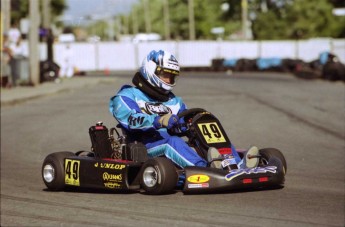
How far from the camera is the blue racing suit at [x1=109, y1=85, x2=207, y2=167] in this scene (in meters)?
8.77

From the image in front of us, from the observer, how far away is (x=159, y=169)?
850 cm

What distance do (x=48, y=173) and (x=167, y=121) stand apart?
1589 millimetres

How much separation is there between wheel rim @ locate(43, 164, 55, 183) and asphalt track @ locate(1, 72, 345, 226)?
0.46 feet

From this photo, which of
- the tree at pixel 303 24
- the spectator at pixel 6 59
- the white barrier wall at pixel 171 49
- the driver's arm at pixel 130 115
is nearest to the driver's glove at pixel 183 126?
the driver's arm at pixel 130 115

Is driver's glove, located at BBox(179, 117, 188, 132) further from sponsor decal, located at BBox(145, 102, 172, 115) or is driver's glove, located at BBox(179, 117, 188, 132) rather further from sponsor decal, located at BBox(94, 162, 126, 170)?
sponsor decal, located at BBox(94, 162, 126, 170)

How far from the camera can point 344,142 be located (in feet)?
45.0

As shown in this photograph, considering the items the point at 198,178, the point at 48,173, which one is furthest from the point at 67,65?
the point at 198,178

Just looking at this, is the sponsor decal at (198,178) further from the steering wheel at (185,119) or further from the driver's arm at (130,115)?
the driver's arm at (130,115)

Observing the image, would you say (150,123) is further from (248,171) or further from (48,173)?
(48,173)

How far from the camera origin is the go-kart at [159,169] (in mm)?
8453

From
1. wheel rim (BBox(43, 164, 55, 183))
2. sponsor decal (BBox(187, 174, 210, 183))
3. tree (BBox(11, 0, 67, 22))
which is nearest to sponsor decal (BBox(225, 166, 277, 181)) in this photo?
sponsor decal (BBox(187, 174, 210, 183))

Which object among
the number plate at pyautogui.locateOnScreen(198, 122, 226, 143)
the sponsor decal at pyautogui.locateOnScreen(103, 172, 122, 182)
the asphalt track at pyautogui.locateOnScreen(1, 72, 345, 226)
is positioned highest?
the number plate at pyautogui.locateOnScreen(198, 122, 226, 143)

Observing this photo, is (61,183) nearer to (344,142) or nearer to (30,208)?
(30,208)

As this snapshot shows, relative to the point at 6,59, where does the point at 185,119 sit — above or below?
above
